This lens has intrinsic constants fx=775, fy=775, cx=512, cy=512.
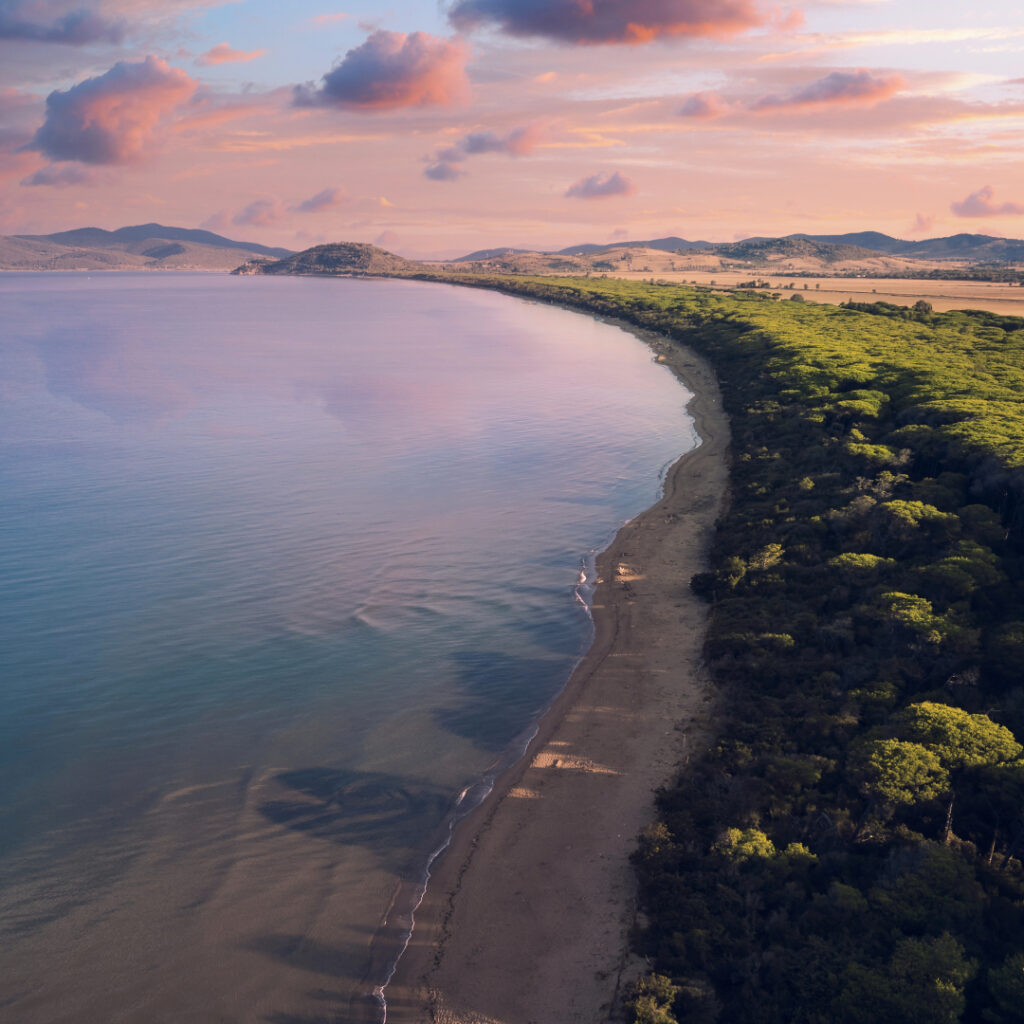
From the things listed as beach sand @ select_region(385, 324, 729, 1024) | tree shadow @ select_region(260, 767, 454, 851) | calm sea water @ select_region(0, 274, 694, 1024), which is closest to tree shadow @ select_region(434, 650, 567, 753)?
calm sea water @ select_region(0, 274, 694, 1024)

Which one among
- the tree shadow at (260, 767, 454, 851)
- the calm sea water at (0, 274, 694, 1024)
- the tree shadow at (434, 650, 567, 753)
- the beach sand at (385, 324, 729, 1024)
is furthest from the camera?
the tree shadow at (434, 650, 567, 753)

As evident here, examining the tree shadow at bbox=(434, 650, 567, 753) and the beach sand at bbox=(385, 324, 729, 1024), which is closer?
the beach sand at bbox=(385, 324, 729, 1024)

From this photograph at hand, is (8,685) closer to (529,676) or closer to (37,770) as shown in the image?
(37,770)

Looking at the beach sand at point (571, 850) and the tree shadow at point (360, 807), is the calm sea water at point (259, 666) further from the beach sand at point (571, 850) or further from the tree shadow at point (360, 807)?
the beach sand at point (571, 850)

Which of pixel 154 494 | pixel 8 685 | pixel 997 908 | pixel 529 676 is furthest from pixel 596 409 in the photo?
pixel 997 908

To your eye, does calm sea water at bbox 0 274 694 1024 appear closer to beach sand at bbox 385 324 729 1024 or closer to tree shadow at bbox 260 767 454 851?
tree shadow at bbox 260 767 454 851

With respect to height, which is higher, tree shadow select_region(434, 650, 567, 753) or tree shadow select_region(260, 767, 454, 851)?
tree shadow select_region(434, 650, 567, 753)

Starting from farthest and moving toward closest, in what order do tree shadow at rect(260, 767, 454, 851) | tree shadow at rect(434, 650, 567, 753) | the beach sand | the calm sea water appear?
tree shadow at rect(434, 650, 567, 753)
tree shadow at rect(260, 767, 454, 851)
the calm sea water
the beach sand
